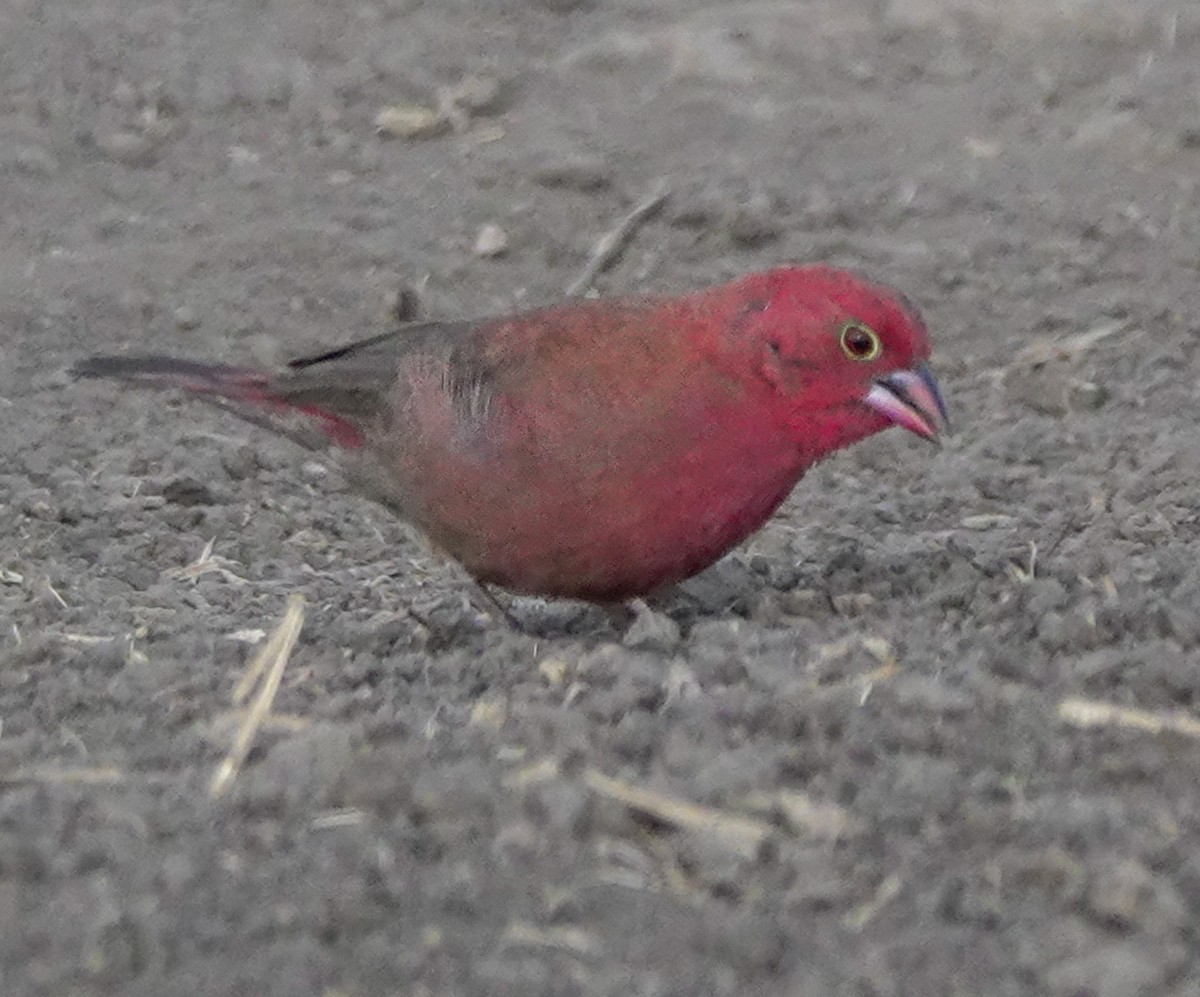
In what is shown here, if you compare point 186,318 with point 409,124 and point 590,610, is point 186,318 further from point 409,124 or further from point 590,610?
point 590,610

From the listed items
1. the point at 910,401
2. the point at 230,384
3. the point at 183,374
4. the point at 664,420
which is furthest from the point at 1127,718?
the point at 183,374

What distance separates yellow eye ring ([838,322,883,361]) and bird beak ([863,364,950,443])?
0.18ft

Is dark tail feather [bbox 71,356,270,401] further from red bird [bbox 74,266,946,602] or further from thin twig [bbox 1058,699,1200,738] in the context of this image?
thin twig [bbox 1058,699,1200,738]

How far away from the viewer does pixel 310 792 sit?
88.8 inches

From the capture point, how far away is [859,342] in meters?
3.17

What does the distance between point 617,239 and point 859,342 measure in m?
2.65

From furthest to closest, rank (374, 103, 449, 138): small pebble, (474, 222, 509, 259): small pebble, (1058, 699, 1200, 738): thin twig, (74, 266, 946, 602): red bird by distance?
(374, 103, 449, 138): small pebble, (474, 222, 509, 259): small pebble, (74, 266, 946, 602): red bird, (1058, 699, 1200, 738): thin twig

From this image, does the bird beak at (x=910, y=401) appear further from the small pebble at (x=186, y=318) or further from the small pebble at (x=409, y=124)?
the small pebble at (x=409, y=124)

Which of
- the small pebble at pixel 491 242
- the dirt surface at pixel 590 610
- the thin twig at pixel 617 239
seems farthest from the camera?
the small pebble at pixel 491 242

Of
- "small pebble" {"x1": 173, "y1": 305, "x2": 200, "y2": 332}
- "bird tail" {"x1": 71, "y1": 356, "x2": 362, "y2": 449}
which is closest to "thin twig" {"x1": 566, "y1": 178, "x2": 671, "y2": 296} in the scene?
"small pebble" {"x1": 173, "y1": 305, "x2": 200, "y2": 332}

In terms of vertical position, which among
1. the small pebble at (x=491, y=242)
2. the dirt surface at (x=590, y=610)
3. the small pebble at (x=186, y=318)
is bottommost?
the small pebble at (x=491, y=242)

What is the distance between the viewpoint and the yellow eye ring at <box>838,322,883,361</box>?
317cm

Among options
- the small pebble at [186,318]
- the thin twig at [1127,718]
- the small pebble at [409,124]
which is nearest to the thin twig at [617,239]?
the small pebble at [409,124]

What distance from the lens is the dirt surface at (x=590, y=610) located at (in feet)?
6.39
